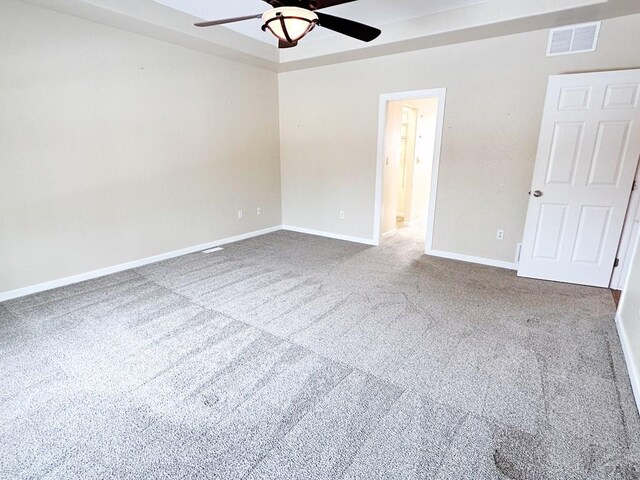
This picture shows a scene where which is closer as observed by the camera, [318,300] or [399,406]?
[399,406]

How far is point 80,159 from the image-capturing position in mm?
3305

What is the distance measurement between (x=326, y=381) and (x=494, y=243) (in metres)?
2.99

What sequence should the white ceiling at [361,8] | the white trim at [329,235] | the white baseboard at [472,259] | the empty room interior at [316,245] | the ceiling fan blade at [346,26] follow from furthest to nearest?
the white trim at [329,235] < the white baseboard at [472,259] < the white ceiling at [361,8] < the ceiling fan blade at [346,26] < the empty room interior at [316,245]

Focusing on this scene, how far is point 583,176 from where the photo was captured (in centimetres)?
325

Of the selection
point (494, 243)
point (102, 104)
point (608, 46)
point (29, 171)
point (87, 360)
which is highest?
point (608, 46)

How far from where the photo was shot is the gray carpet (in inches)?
58.2

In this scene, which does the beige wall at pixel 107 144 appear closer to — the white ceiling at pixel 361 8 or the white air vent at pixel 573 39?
the white ceiling at pixel 361 8

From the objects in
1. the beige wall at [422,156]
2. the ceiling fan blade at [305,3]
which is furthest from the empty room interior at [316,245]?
the beige wall at [422,156]

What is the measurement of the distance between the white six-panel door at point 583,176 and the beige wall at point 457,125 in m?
0.24

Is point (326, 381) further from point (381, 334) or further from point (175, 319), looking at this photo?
point (175, 319)

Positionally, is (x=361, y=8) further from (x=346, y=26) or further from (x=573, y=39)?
(x=573, y=39)

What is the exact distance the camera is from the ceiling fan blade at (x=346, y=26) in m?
2.31

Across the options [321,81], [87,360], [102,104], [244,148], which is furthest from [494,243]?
[102,104]

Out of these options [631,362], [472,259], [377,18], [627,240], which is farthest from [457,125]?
[631,362]
